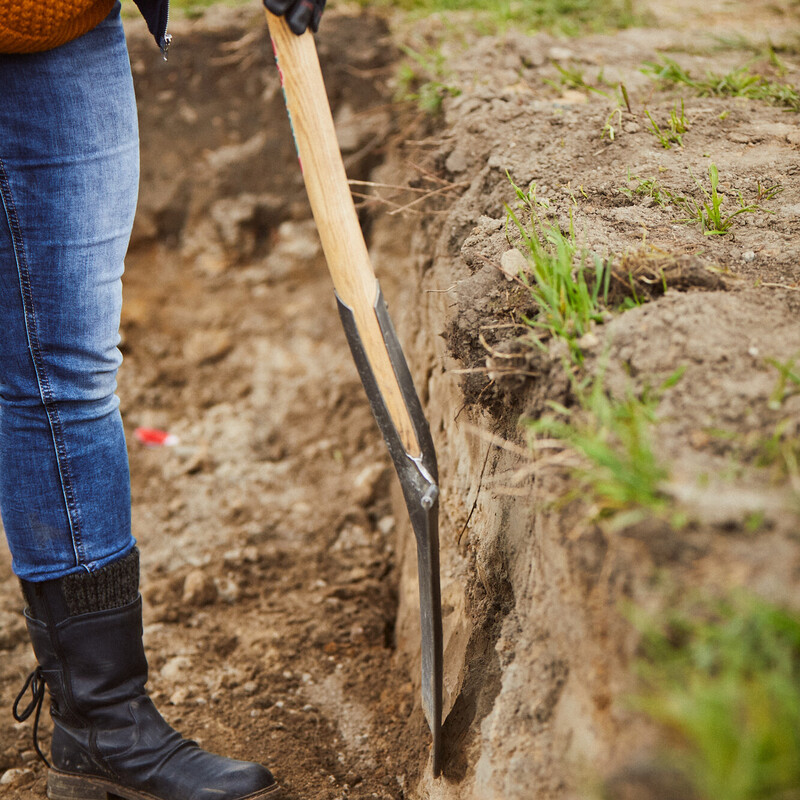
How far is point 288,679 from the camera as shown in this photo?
74.0 inches

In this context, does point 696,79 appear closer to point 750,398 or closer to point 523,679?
point 750,398

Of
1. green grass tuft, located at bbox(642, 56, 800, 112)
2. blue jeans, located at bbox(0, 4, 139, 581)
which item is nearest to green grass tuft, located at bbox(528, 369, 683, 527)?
Answer: blue jeans, located at bbox(0, 4, 139, 581)

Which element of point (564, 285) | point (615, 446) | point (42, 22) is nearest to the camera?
point (615, 446)

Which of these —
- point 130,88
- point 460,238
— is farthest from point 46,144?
point 460,238

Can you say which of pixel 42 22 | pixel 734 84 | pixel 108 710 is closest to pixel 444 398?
pixel 108 710

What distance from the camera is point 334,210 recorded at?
131 cm

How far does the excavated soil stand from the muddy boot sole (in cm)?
13

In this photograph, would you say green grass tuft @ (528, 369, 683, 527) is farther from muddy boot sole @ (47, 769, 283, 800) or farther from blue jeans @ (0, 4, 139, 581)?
muddy boot sole @ (47, 769, 283, 800)

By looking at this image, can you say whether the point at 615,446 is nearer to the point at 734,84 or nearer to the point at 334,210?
the point at 334,210

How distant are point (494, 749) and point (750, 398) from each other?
711mm

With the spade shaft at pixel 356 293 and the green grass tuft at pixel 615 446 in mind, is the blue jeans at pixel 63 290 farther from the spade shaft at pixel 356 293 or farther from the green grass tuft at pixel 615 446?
the green grass tuft at pixel 615 446

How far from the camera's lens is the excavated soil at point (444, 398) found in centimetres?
98

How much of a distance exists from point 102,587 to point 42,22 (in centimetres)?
99

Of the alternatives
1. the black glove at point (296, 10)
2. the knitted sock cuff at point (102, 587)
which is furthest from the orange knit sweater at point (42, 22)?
the knitted sock cuff at point (102, 587)
